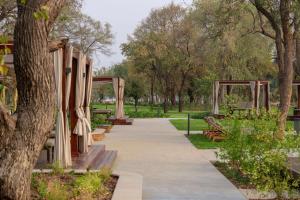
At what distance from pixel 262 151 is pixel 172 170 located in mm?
2967

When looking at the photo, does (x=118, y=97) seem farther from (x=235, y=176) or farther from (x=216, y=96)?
(x=235, y=176)

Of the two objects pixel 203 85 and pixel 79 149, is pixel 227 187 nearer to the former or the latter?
pixel 79 149

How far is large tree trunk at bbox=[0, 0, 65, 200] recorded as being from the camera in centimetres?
537

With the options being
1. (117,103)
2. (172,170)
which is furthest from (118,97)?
(172,170)

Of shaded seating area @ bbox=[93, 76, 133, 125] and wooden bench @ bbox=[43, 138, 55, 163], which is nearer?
wooden bench @ bbox=[43, 138, 55, 163]

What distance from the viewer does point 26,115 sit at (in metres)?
5.50

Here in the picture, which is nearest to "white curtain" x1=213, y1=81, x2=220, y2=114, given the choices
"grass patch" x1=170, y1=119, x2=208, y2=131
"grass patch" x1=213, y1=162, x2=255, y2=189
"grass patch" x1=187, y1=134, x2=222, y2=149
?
"grass patch" x1=170, y1=119, x2=208, y2=131

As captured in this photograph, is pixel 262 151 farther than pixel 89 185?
Yes

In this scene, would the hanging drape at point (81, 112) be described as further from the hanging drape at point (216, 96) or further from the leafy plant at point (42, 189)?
the hanging drape at point (216, 96)

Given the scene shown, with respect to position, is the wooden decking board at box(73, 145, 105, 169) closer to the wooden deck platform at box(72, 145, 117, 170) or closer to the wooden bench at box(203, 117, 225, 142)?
the wooden deck platform at box(72, 145, 117, 170)

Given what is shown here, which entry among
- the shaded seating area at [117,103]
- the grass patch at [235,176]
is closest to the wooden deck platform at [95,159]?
the grass patch at [235,176]

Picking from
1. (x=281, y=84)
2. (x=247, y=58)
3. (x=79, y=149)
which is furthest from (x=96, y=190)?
(x=247, y=58)

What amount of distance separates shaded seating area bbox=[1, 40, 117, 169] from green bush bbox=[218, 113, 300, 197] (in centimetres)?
273

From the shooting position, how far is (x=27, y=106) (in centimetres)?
550
